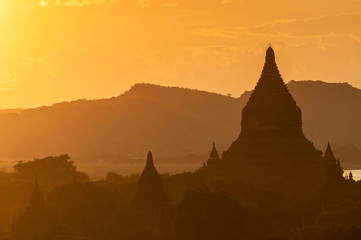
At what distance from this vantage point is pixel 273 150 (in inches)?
6388

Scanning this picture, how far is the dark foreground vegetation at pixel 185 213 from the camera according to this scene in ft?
393

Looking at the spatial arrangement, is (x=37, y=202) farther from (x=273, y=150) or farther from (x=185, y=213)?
(x=185, y=213)

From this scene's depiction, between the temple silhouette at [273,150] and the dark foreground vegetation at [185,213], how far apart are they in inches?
140

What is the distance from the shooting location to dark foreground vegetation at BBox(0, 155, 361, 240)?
119812mm

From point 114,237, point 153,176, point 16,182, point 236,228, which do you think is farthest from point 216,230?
point 16,182

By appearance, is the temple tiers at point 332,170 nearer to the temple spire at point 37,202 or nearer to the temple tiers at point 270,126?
the temple tiers at point 270,126

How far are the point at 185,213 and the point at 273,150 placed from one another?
42.6 metres

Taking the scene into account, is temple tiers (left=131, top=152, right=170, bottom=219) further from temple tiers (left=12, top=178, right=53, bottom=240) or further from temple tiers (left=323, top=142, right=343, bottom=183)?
temple tiers (left=323, top=142, right=343, bottom=183)

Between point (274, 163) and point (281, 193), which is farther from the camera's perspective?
point (274, 163)

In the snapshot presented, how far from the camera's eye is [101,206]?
144875 mm

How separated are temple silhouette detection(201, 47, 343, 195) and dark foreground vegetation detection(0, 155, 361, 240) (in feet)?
11.7

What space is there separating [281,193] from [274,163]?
12594 mm

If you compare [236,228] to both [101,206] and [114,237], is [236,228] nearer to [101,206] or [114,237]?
[114,237]

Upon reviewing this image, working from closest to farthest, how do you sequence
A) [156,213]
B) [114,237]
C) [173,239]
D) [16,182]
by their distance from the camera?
[173,239] < [114,237] < [156,213] < [16,182]
